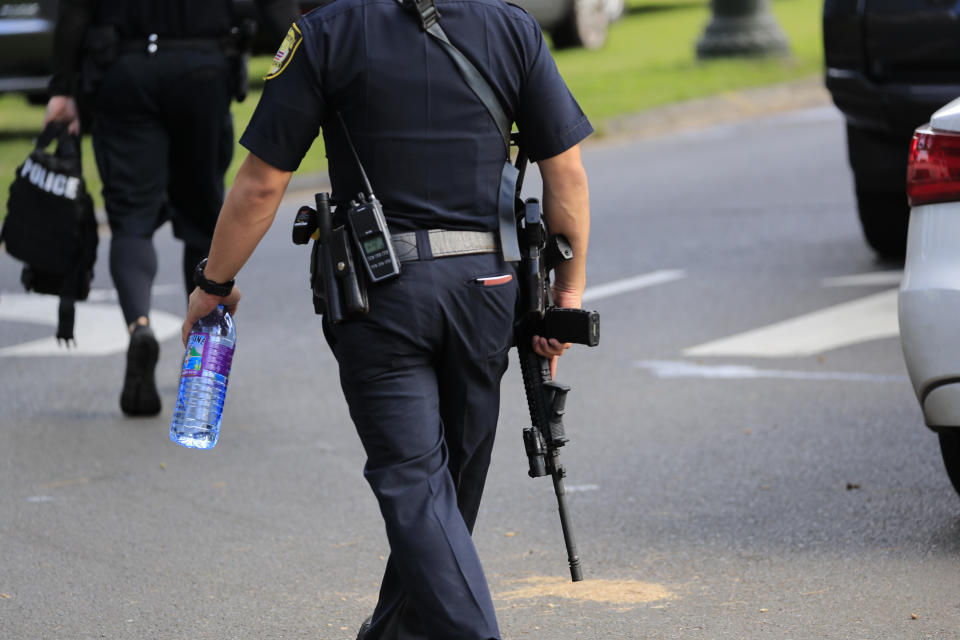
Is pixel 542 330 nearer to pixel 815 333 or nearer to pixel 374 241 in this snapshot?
pixel 374 241

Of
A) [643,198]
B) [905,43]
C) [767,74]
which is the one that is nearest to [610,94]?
[767,74]

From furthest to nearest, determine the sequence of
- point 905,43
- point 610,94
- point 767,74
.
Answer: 1. point 767,74
2. point 610,94
3. point 905,43

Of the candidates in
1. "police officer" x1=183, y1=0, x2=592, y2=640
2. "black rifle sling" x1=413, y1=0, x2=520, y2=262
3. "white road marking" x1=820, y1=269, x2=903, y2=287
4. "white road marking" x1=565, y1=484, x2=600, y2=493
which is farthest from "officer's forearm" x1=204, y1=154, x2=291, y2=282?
"white road marking" x1=820, y1=269, x2=903, y2=287

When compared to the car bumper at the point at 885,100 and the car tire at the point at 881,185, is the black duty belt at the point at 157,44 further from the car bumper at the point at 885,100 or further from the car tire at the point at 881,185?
the car tire at the point at 881,185

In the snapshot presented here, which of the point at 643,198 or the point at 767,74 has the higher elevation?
the point at 643,198

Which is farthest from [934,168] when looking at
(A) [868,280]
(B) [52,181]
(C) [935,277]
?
(A) [868,280]

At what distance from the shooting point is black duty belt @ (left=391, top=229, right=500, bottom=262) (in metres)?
3.38

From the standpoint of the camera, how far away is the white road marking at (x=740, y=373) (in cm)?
690

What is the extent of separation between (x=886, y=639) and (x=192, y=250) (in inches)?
140

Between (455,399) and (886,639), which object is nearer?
(455,399)

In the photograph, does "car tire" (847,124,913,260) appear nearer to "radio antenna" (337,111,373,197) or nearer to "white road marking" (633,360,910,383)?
"white road marking" (633,360,910,383)

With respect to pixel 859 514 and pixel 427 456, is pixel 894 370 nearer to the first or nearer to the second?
pixel 859 514

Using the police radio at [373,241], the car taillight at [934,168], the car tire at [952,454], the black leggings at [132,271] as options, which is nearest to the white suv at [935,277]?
the car taillight at [934,168]

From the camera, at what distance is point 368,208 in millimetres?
3348
